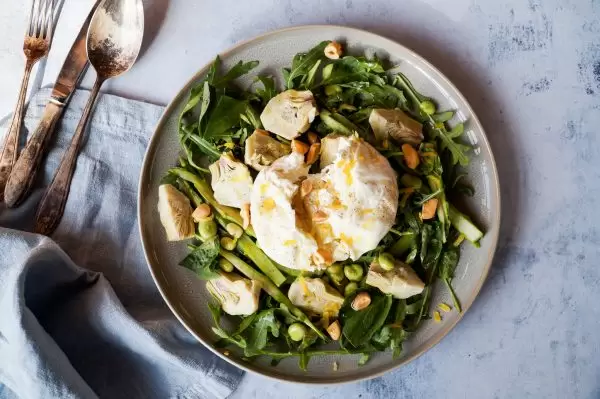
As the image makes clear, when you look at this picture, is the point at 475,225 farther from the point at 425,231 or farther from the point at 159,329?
the point at 159,329

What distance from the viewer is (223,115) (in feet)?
7.26

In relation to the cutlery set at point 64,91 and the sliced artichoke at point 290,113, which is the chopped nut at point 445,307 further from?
the cutlery set at point 64,91

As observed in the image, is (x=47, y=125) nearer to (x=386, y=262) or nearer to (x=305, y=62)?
(x=305, y=62)

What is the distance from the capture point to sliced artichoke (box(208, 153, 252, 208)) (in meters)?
2.19

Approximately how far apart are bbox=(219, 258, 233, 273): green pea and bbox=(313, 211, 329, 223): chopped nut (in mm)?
463

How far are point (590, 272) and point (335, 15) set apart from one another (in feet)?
5.21

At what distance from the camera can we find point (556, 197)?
2426 millimetres

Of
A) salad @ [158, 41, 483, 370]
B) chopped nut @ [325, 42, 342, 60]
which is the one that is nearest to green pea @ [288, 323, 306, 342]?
salad @ [158, 41, 483, 370]

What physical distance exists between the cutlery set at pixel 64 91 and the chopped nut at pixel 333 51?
2.79 feet

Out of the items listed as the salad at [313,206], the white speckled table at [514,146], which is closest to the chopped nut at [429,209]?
the salad at [313,206]

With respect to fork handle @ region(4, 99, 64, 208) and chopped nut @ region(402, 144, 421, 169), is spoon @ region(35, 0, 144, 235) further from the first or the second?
chopped nut @ region(402, 144, 421, 169)

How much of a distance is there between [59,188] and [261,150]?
3.13ft

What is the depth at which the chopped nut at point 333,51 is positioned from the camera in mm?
2193

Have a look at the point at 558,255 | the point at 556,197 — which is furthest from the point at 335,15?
the point at 558,255
